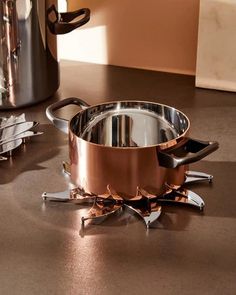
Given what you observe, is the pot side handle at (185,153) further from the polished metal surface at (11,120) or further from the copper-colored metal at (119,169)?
the polished metal surface at (11,120)

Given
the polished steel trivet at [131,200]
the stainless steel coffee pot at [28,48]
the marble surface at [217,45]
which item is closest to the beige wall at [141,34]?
the marble surface at [217,45]

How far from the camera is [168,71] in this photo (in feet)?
4.26

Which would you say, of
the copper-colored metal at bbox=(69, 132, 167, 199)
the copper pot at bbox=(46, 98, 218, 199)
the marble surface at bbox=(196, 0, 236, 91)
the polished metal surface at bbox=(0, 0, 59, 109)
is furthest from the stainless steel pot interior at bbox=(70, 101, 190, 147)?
the marble surface at bbox=(196, 0, 236, 91)

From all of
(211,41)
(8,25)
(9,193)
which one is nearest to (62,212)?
(9,193)

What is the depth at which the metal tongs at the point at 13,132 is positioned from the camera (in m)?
0.92

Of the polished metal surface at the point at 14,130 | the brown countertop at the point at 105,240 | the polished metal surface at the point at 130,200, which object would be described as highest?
the polished metal surface at the point at 14,130

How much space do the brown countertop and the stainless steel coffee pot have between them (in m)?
0.12

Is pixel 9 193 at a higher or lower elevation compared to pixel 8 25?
lower

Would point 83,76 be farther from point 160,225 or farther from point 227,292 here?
point 227,292

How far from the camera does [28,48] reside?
1.05 m

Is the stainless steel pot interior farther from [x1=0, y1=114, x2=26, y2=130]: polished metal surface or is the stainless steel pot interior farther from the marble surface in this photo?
the marble surface

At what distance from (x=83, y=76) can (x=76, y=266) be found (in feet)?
2.19

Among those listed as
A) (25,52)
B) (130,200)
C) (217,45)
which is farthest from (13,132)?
(217,45)

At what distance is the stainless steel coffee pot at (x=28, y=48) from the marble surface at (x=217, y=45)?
22 centimetres
